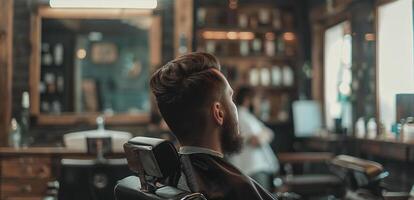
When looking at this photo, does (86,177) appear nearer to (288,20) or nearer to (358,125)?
(358,125)

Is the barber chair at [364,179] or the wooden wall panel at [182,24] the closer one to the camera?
the barber chair at [364,179]

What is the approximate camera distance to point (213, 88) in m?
1.79

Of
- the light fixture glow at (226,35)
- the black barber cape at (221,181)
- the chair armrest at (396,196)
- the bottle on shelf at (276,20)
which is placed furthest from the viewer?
the bottle on shelf at (276,20)

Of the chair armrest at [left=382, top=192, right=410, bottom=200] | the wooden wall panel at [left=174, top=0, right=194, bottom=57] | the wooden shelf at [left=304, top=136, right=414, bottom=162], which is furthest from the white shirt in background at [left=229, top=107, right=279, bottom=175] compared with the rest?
the chair armrest at [left=382, top=192, right=410, bottom=200]

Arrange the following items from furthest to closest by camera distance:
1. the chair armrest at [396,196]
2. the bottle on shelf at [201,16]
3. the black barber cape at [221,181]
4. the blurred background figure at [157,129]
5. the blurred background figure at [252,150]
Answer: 1. the bottle on shelf at [201,16]
2. the blurred background figure at [252,150]
3. the blurred background figure at [157,129]
4. the chair armrest at [396,196]
5. the black barber cape at [221,181]

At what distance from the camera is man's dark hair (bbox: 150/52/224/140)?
1769 millimetres

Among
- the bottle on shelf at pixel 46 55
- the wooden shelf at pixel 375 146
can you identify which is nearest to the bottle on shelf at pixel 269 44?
the wooden shelf at pixel 375 146

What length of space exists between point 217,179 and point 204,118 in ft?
0.63

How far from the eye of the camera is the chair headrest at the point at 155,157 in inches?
65.6

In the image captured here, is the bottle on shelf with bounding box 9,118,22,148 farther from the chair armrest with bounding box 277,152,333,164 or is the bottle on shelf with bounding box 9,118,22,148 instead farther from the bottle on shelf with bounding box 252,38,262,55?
the bottle on shelf with bounding box 252,38,262,55

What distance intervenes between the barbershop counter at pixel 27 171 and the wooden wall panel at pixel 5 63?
1.51 ft

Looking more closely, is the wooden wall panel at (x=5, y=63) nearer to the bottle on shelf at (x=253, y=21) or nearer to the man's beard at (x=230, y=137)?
the bottle on shelf at (x=253, y=21)

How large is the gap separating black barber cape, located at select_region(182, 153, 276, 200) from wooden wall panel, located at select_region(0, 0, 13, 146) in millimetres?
3510

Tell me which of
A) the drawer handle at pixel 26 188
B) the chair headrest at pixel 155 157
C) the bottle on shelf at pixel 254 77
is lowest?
the drawer handle at pixel 26 188
